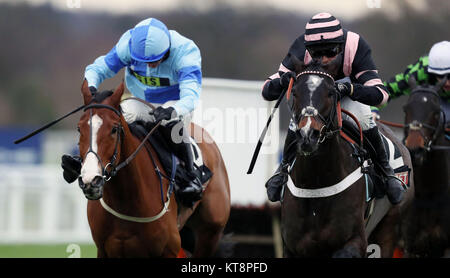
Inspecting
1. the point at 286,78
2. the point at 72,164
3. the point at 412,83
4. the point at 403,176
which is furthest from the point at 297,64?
the point at 412,83

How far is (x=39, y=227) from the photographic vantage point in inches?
510

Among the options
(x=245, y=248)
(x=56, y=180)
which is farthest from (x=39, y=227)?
(x=245, y=248)

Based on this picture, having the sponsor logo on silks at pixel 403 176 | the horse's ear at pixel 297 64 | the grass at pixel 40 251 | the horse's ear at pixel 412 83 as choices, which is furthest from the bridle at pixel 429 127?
the grass at pixel 40 251

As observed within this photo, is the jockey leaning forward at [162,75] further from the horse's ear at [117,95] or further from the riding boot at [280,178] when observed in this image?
the riding boot at [280,178]

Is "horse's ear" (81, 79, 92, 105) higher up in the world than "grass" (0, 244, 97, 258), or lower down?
higher up

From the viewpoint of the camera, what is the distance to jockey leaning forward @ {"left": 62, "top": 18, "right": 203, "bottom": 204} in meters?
6.62

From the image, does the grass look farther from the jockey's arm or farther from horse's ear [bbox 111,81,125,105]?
horse's ear [bbox 111,81,125,105]

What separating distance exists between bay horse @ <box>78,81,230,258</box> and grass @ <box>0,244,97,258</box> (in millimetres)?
4918

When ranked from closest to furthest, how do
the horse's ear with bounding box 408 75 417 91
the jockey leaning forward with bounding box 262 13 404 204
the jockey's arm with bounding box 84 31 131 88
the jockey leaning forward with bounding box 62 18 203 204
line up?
the jockey leaning forward with bounding box 262 13 404 204 → the jockey leaning forward with bounding box 62 18 203 204 → the jockey's arm with bounding box 84 31 131 88 → the horse's ear with bounding box 408 75 417 91

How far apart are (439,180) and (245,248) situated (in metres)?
3.04

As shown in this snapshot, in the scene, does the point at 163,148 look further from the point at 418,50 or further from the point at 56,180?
the point at 418,50

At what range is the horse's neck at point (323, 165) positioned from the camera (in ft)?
18.3

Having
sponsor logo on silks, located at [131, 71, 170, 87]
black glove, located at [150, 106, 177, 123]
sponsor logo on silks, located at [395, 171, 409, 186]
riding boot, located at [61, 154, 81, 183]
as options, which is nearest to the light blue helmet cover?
sponsor logo on silks, located at [131, 71, 170, 87]

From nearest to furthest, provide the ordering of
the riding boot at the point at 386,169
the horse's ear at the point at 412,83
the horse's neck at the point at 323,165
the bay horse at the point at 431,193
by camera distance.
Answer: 1. the horse's neck at the point at 323,165
2. the riding boot at the point at 386,169
3. the bay horse at the point at 431,193
4. the horse's ear at the point at 412,83
